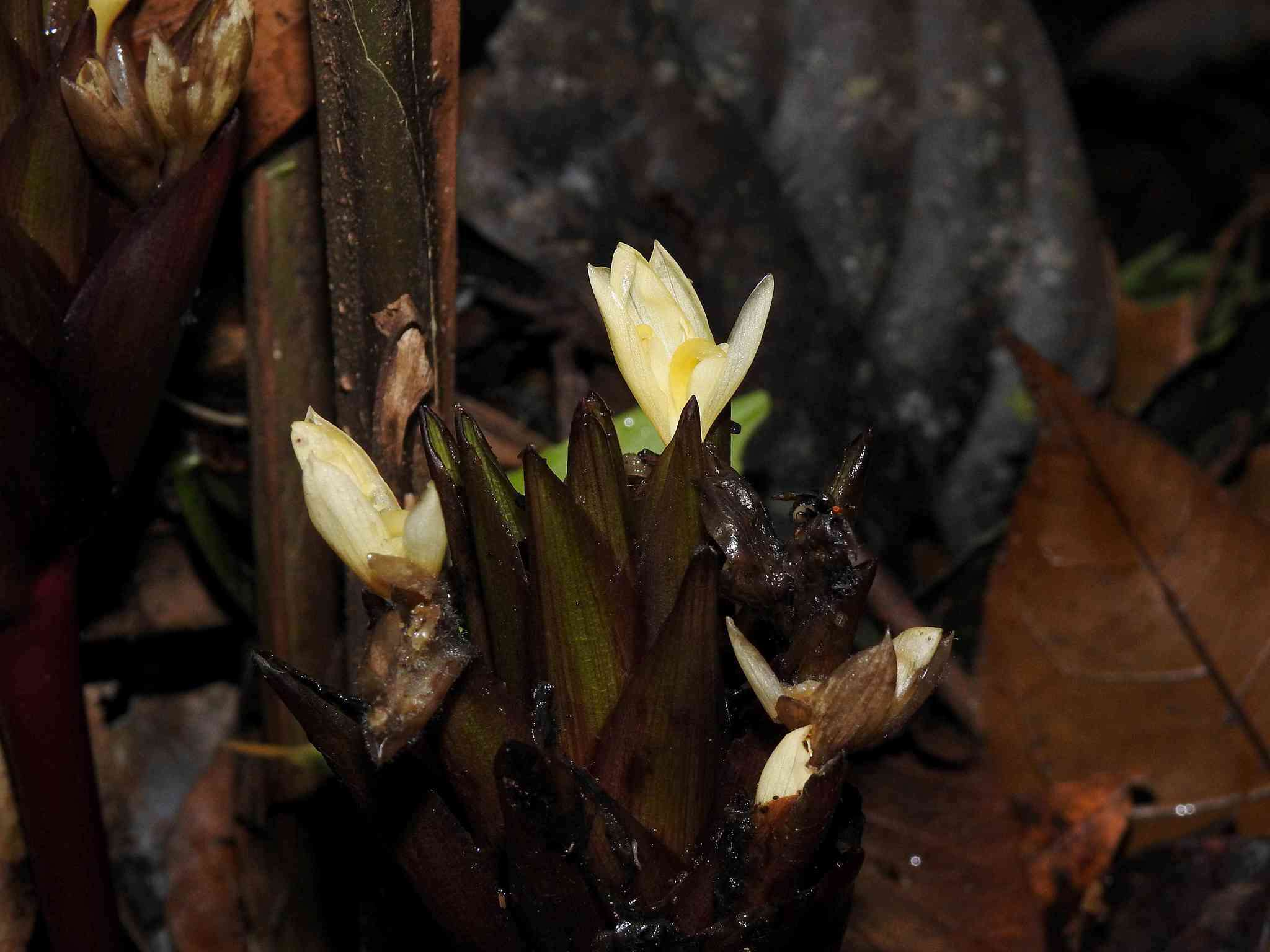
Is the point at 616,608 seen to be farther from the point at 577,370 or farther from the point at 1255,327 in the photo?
the point at 1255,327

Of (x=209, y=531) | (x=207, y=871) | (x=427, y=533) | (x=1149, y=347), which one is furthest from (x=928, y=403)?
(x=427, y=533)

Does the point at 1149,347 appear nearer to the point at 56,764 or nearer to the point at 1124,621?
the point at 1124,621

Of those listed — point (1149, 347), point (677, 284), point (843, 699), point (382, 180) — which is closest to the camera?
point (843, 699)

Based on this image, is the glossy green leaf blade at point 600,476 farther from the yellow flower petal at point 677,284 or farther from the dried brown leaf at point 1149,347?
the dried brown leaf at point 1149,347

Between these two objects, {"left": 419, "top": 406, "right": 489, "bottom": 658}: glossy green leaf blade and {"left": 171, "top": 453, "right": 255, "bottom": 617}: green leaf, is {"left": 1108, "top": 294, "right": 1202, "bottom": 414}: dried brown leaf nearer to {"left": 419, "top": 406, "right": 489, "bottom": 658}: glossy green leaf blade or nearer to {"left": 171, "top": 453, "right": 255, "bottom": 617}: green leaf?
{"left": 171, "top": 453, "right": 255, "bottom": 617}: green leaf

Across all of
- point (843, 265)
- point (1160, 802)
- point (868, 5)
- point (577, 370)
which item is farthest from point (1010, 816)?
point (868, 5)

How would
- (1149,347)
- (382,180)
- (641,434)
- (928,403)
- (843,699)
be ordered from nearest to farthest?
(843,699), (382,180), (641,434), (928,403), (1149,347)
